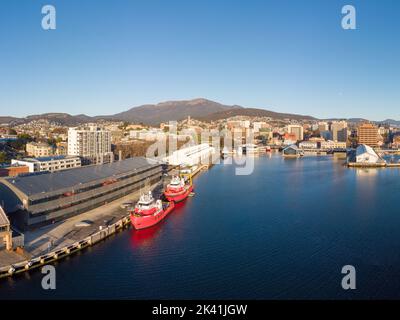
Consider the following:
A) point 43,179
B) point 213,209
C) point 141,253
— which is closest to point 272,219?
point 213,209

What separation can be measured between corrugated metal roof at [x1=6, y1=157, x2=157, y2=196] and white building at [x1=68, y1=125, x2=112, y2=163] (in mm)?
9197

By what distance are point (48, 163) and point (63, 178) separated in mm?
7937

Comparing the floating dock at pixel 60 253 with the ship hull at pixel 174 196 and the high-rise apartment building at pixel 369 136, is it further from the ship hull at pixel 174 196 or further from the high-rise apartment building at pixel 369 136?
the high-rise apartment building at pixel 369 136

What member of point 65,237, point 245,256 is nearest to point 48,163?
point 65,237

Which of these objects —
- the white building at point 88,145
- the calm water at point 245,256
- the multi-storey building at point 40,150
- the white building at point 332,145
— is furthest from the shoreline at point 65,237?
the white building at point 332,145

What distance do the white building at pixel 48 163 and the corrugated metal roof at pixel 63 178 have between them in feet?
16.6

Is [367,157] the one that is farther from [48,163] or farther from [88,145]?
[48,163]

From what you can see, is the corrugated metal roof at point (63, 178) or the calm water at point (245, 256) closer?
the calm water at point (245, 256)

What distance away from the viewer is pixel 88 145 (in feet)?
74.2

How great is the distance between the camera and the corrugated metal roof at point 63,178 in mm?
8784

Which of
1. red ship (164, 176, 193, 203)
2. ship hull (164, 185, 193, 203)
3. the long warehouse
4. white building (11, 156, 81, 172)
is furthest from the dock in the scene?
the long warehouse

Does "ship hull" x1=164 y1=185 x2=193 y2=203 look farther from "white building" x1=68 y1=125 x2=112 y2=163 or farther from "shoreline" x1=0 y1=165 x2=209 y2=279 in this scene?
"white building" x1=68 y1=125 x2=112 y2=163

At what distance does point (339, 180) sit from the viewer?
19.2m

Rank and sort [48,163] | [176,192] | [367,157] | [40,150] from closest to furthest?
1. [176,192]
2. [48,163]
3. [40,150]
4. [367,157]
